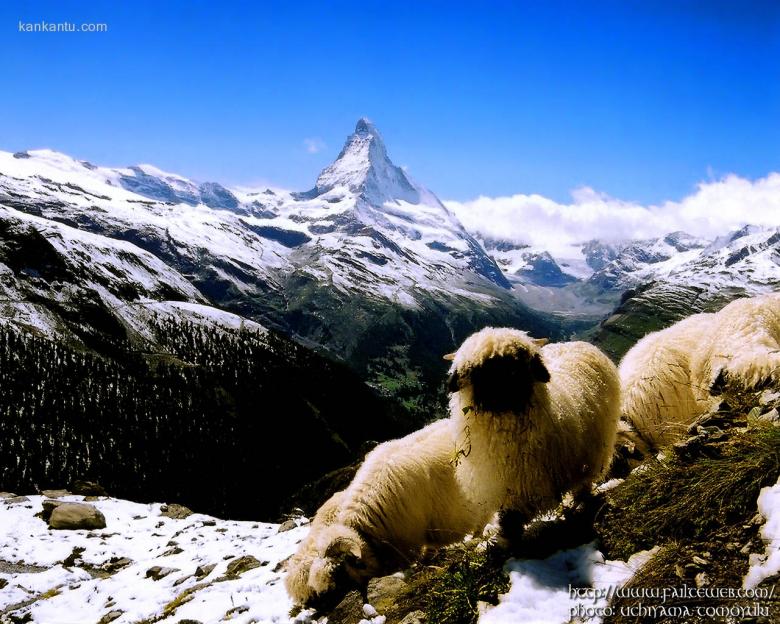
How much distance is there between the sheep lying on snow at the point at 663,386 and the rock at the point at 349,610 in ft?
18.1

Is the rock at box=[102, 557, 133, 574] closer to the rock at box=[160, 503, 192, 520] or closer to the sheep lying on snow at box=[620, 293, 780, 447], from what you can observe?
the rock at box=[160, 503, 192, 520]

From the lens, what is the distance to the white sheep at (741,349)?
7314mm

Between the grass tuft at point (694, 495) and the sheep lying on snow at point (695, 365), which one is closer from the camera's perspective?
the grass tuft at point (694, 495)

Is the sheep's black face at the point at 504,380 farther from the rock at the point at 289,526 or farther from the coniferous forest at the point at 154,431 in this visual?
the coniferous forest at the point at 154,431

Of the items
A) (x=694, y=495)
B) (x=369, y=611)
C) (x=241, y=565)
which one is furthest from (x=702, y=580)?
(x=241, y=565)

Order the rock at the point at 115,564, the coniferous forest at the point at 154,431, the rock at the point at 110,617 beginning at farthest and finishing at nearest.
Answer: the coniferous forest at the point at 154,431 < the rock at the point at 115,564 < the rock at the point at 110,617

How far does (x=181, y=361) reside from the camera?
655 ft

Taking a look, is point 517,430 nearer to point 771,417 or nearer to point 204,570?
point 771,417

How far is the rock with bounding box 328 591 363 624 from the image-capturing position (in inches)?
249

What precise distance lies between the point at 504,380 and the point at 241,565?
30.0ft

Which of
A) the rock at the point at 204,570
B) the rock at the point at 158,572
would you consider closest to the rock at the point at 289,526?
the rock at the point at 204,570

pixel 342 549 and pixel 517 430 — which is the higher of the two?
pixel 517 430

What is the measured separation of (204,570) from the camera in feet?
42.0

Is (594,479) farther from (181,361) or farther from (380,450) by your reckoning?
(181,361)
